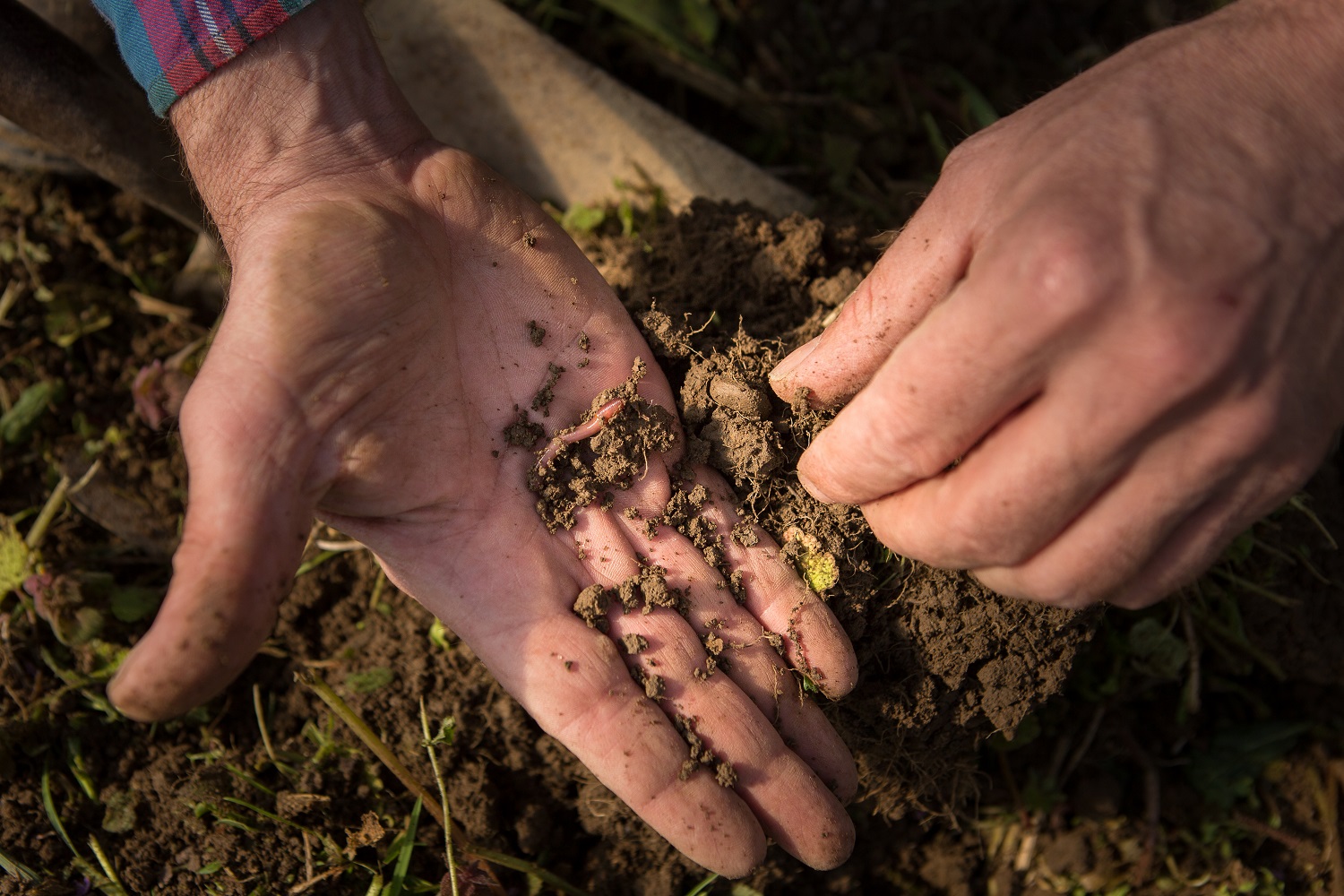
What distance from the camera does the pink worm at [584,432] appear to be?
8.55 feet

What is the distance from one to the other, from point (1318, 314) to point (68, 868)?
427 cm

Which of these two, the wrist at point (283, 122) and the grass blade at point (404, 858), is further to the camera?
the grass blade at point (404, 858)

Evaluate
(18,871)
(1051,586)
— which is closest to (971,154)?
(1051,586)

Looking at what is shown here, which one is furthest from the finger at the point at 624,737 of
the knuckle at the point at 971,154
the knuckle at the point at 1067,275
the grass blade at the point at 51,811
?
the grass blade at the point at 51,811

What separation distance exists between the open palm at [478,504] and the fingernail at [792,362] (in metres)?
0.42

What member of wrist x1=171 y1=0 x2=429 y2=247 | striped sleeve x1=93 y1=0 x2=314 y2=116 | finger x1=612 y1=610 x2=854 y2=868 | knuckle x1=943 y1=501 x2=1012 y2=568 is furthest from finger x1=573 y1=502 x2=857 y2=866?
striped sleeve x1=93 y1=0 x2=314 y2=116

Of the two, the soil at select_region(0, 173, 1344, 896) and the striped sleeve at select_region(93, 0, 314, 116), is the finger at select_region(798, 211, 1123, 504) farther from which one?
the striped sleeve at select_region(93, 0, 314, 116)

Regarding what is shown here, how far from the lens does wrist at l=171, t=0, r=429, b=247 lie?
2.63 metres

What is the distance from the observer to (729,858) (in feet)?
7.79

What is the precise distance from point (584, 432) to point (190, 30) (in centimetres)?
179

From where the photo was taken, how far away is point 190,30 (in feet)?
8.65

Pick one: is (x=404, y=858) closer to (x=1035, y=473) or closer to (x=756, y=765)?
(x=756, y=765)

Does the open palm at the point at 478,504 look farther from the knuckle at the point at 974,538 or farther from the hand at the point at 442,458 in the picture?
the knuckle at the point at 974,538

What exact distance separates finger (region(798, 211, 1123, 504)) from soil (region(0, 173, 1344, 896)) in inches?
21.6
